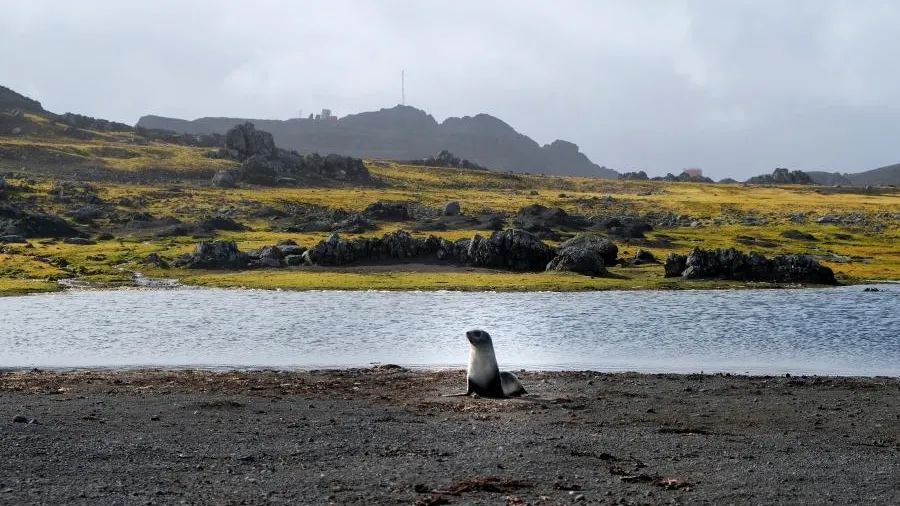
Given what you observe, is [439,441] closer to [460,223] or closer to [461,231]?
[461,231]

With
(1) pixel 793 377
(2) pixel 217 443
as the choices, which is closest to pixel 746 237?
(1) pixel 793 377

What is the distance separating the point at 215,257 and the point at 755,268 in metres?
27.7

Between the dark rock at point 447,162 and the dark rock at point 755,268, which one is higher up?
the dark rock at point 447,162

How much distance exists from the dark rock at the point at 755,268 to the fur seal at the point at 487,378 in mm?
30761

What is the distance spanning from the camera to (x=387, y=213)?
275ft

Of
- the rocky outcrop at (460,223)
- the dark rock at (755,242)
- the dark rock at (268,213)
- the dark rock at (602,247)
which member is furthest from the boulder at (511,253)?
the dark rock at (268,213)

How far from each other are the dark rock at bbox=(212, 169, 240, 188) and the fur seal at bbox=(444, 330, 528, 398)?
94.0m

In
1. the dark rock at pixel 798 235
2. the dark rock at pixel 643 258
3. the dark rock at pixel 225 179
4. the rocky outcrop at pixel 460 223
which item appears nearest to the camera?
the dark rock at pixel 643 258

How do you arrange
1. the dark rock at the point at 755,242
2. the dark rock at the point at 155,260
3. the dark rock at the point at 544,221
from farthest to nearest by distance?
1. the dark rock at the point at 544,221
2. the dark rock at the point at 755,242
3. the dark rock at the point at 155,260

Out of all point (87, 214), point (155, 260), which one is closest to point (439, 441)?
point (155, 260)

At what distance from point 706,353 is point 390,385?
434 inches

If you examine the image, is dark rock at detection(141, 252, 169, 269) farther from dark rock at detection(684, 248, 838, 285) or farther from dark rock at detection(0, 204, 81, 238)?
dark rock at detection(684, 248, 838, 285)

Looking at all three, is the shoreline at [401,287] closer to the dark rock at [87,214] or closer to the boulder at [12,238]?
the boulder at [12,238]

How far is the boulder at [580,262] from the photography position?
2058 inches
